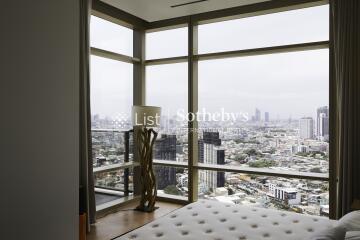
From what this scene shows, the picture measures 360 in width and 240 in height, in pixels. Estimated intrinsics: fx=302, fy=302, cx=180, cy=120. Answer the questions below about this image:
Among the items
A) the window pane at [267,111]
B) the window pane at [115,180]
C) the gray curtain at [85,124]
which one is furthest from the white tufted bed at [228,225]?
the window pane at [115,180]

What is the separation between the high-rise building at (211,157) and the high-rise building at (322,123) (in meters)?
1.32

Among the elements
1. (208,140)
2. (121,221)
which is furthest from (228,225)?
(208,140)

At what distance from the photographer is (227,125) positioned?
4.36m

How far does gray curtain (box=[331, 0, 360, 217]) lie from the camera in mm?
3193

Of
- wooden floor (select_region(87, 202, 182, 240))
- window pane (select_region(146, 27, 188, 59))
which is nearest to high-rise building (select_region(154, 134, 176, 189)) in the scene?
wooden floor (select_region(87, 202, 182, 240))

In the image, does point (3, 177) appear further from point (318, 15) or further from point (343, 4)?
point (318, 15)

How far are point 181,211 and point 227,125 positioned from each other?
1934mm

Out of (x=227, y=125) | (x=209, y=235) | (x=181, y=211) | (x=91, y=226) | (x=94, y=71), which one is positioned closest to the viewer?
(x=209, y=235)

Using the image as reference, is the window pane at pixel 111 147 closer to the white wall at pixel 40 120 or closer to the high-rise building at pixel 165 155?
the high-rise building at pixel 165 155

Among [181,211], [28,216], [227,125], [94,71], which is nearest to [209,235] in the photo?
[181,211]

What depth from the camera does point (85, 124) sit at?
338cm

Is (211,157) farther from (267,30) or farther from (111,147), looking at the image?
(267,30)

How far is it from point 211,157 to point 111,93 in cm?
174

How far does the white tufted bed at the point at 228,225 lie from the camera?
2.12 metres
